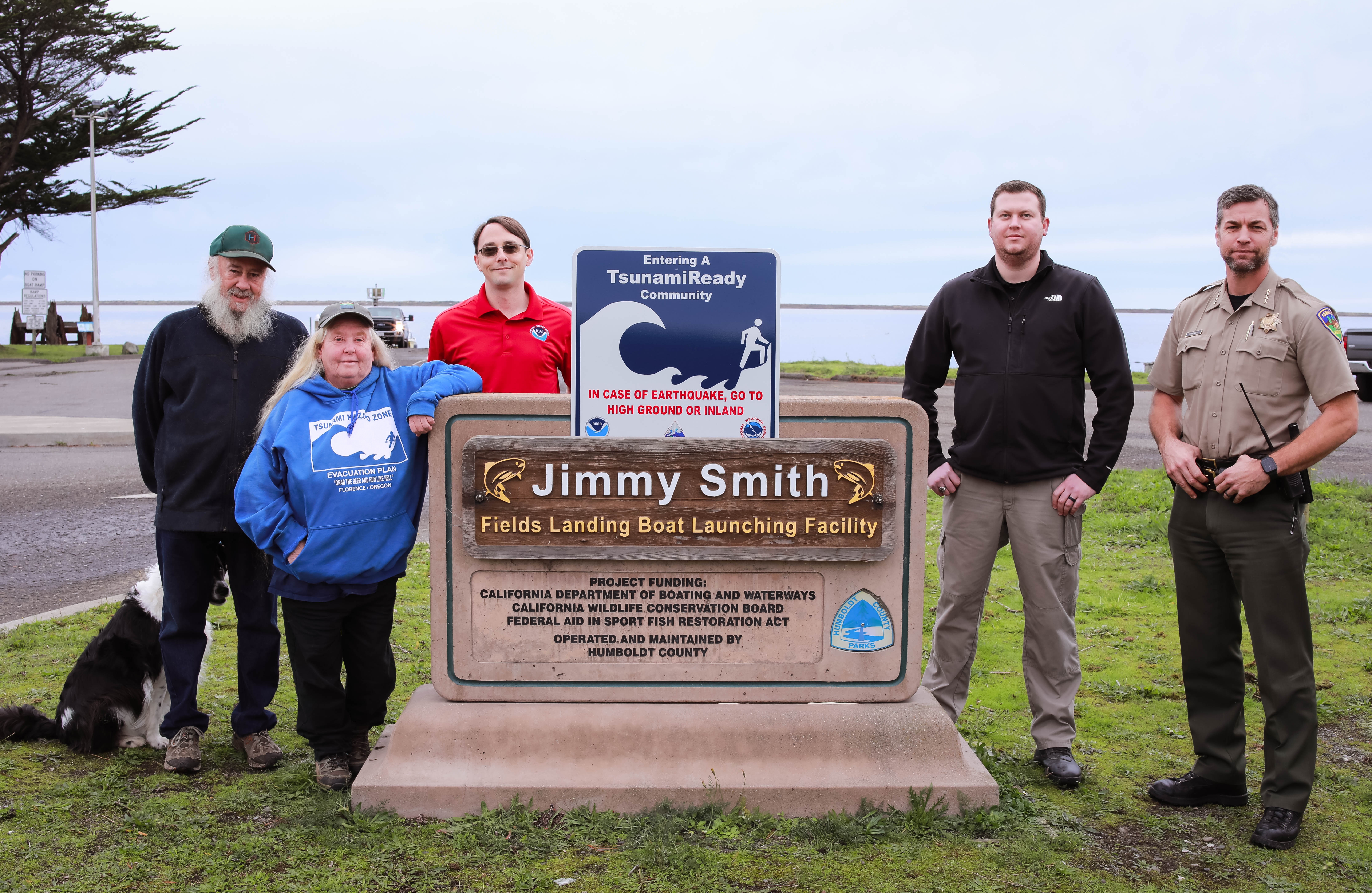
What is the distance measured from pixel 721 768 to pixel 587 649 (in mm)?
652

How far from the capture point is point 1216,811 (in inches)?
152

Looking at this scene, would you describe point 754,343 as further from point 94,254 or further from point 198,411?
point 94,254

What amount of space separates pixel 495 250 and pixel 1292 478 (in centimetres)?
312

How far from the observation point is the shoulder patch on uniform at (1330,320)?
3641mm

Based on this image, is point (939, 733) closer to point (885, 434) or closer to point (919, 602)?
point (919, 602)

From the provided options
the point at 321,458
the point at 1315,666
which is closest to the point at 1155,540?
the point at 1315,666

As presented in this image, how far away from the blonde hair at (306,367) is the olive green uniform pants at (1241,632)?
3081mm

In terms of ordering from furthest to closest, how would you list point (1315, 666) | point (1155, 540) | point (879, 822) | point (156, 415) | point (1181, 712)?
1. point (1155, 540)
2. point (1315, 666)
3. point (1181, 712)
4. point (156, 415)
5. point (879, 822)

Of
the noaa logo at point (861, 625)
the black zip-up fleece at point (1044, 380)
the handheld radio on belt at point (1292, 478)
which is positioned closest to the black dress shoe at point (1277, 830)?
the handheld radio on belt at point (1292, 478)

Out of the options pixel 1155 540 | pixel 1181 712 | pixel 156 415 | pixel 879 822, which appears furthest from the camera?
pixel 1155 540

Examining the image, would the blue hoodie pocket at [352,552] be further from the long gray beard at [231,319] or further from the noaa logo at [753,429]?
the noaa logo at [753,429]

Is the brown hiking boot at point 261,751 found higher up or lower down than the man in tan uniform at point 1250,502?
lower down

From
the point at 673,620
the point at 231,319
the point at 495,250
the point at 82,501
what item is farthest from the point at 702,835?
the point at 82,501

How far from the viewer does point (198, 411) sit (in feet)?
13.6
